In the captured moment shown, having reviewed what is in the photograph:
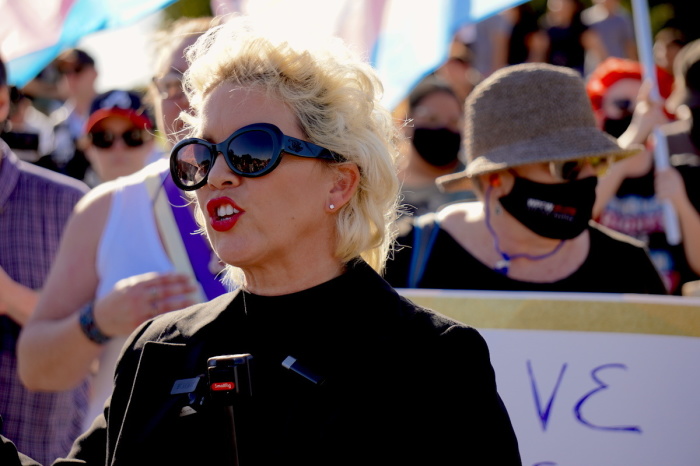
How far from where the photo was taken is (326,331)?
2033mm

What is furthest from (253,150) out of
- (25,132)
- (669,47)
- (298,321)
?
(669,47)

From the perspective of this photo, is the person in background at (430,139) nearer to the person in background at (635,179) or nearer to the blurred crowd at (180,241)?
the person in background at (635,179)

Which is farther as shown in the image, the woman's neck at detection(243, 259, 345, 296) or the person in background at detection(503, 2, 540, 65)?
the person in background at detection(503, 2, 540, 65)

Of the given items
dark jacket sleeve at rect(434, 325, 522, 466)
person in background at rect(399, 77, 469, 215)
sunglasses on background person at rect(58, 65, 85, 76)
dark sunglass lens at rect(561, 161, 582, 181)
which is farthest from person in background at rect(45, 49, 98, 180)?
dark jacket sleeve at rect(434, 325, 522, 466)

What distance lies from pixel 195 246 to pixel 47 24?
6.36ft

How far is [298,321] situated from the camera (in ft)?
6.76

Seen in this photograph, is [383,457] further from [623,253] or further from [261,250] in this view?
[623,253]

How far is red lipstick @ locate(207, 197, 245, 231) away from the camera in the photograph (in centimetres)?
206

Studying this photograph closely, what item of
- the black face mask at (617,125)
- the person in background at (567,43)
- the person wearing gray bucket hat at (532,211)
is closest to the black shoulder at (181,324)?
the person wearing gray bucket hat at (532,211)

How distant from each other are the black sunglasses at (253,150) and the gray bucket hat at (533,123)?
1273 millimetres

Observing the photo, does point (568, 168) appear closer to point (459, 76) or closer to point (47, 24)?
point (47, 24)

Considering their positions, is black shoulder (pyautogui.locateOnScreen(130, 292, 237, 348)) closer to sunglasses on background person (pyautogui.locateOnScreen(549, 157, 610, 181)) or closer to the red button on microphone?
the red button on microphone

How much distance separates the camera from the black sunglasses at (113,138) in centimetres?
501

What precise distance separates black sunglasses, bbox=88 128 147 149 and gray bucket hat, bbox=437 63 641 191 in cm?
222
